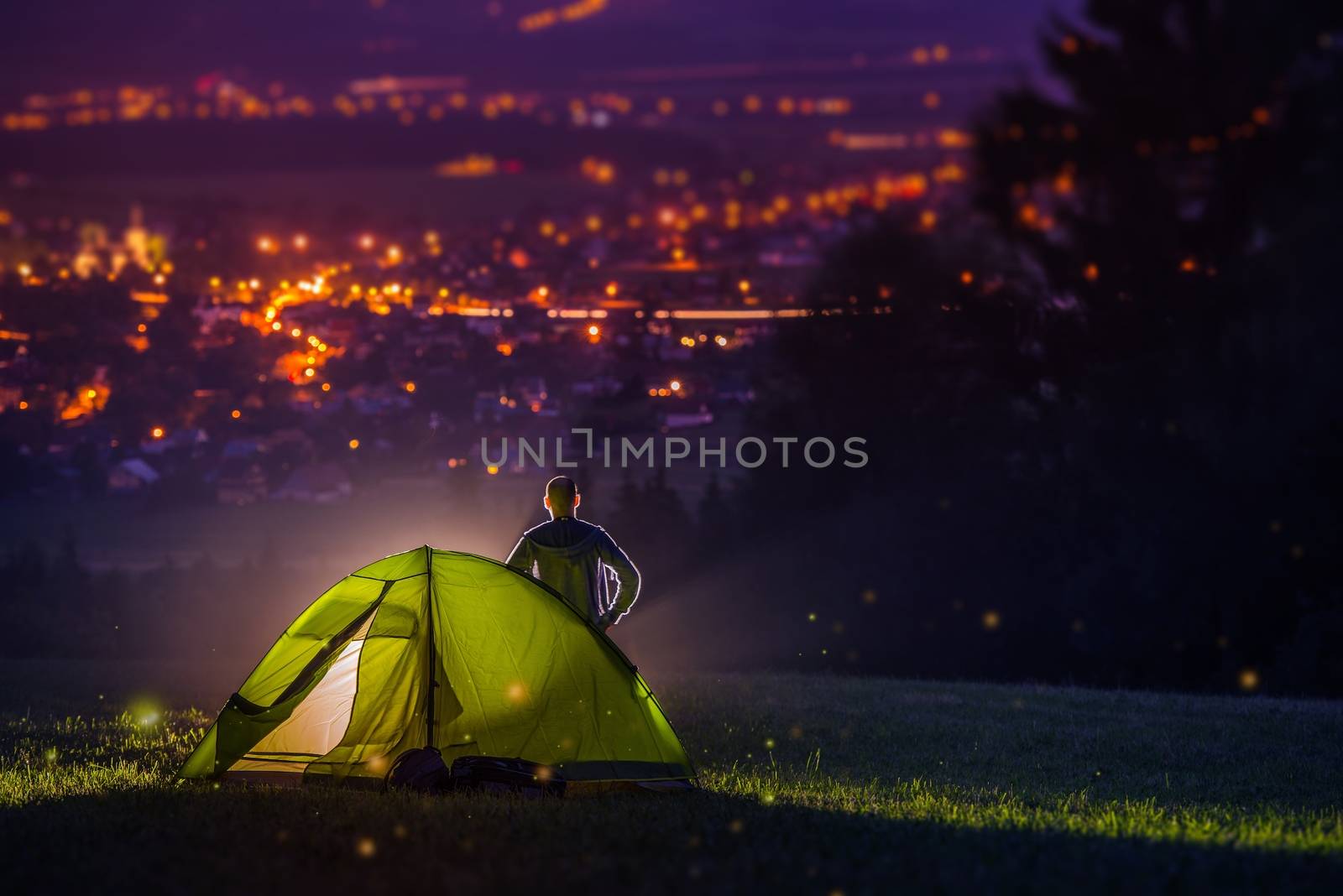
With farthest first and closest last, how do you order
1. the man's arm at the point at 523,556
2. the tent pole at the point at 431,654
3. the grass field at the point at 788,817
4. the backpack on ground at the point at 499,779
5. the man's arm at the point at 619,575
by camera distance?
the man's arm at the point at 619,575 < the man's arm at the point at 523,556 < the tent pole at the point at 431,654 < the backpack on ground at the point at 499,779 < the grass field at the point at 788,817

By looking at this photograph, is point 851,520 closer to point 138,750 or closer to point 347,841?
point 138,750

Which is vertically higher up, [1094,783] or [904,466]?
[904,466]

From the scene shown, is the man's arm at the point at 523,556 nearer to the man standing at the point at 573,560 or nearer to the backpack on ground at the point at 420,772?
the man standing at the point at 573,560

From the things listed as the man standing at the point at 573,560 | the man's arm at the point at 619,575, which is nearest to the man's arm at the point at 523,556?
the man standing at the point at 573,560

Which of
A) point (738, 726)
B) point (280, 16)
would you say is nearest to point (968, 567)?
point (738, 726)

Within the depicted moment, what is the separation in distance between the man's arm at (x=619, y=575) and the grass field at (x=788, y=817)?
4.70 feet

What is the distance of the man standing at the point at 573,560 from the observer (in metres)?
11.2

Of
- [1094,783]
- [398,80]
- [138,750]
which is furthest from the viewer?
[398,80]

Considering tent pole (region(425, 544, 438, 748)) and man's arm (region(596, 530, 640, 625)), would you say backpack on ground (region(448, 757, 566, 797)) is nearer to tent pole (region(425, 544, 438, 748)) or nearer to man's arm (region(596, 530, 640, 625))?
tent pole (region(425, 544, 438, 748))

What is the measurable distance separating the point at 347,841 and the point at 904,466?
27.3 metres

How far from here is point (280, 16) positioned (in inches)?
3812

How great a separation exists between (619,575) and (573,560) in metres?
0.38

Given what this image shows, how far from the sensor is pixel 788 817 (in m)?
8.52

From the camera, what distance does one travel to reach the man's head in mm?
11219
